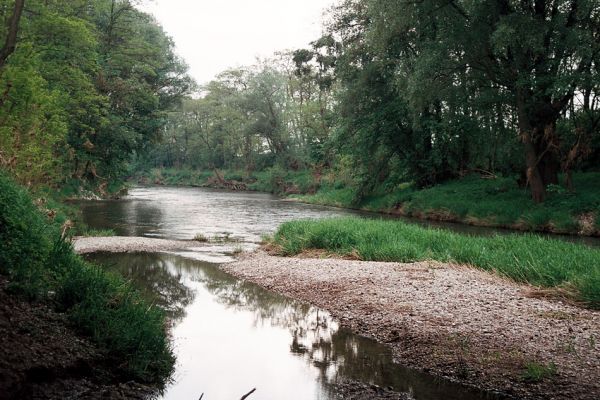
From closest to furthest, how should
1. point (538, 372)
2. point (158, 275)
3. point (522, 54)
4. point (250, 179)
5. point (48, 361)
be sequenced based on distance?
point (48, 361) → point (538, 372) → point (158, 275) → point (522, 54) → point (250, 179)

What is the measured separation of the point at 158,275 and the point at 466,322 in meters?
8.25

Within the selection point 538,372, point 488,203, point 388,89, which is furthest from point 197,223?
point 538,372

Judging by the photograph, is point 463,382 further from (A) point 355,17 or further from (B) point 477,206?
(A) point 355,17

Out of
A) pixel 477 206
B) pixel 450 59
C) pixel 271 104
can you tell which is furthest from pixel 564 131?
pixel 271 104

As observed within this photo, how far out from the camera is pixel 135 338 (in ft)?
19.7

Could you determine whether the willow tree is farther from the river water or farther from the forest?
the river water

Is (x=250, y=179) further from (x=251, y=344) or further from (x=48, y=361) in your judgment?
(x=48, y=361)

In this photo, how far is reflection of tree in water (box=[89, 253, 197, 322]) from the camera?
33.1ft

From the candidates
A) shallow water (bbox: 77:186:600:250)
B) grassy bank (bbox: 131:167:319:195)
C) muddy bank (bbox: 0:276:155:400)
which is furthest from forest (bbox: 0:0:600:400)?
grassy bank (bbox: 131:167:319:195)

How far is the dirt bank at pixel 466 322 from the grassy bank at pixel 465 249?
0.60 m

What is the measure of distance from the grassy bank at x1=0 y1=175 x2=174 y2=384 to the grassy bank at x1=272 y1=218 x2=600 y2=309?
7619mm

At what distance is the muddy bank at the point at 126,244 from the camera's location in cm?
1591

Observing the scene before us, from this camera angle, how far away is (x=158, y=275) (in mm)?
12758

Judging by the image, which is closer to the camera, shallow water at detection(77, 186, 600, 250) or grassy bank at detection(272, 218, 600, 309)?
grassy bank at detection(272, 218, 600, 309)
